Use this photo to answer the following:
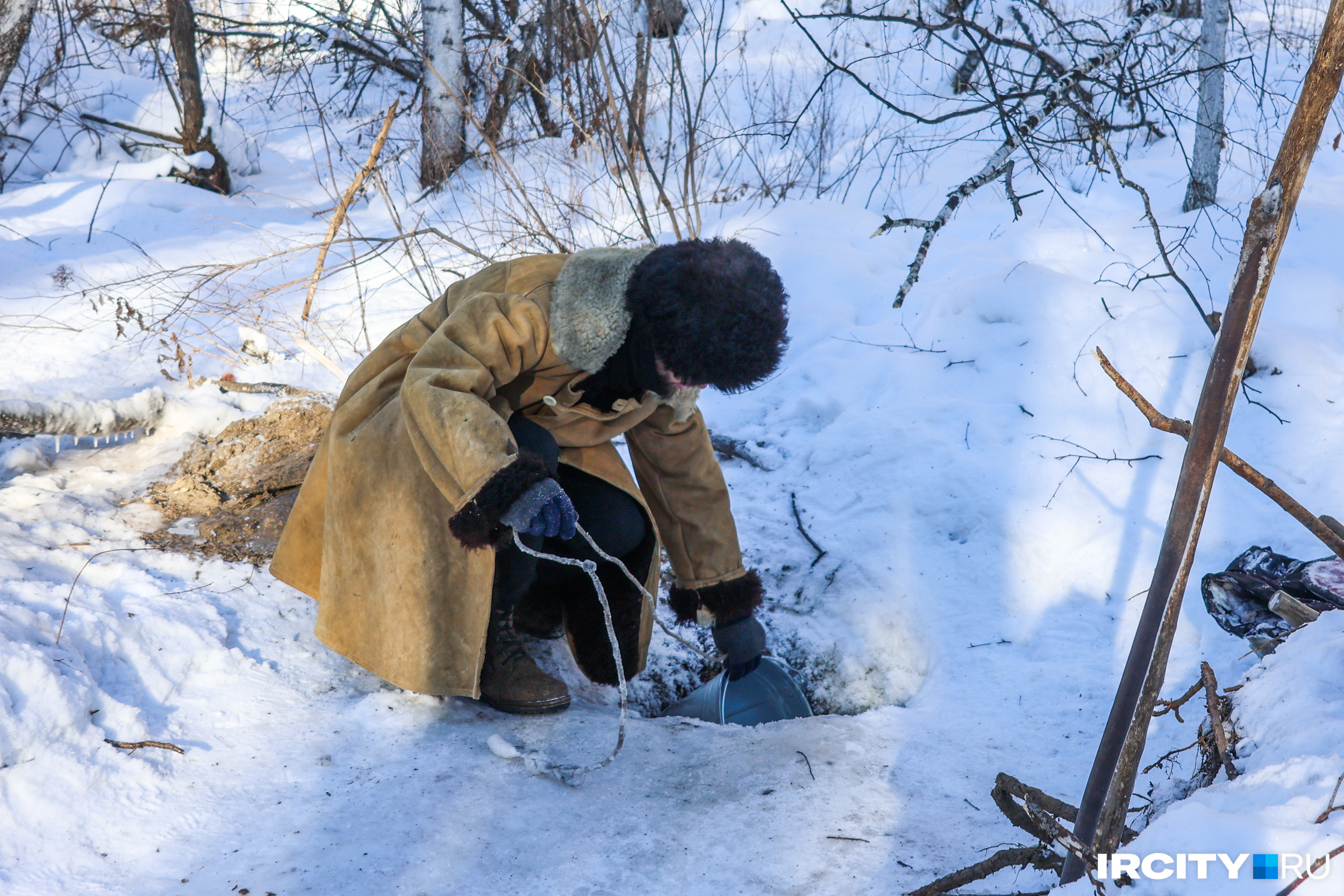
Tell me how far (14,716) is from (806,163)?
201 inches

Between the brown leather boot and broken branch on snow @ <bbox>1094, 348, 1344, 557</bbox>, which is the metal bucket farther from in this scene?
broken branch on snow @ <bbox>1094, 348, 1344, 557</bbox>

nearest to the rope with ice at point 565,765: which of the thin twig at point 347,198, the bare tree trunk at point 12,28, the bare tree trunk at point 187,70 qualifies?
the thin twig at point 347,198

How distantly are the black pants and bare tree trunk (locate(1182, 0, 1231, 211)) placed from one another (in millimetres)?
2794

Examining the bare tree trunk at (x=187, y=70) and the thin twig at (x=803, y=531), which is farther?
the bare tree trunk at (x=187, y=70)

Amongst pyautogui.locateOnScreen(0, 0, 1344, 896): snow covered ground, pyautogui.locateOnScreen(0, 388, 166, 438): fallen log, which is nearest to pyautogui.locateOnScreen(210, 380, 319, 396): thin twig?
pyautogui.locateOnScreen(0, 0, 1344, 896): snow covered ground

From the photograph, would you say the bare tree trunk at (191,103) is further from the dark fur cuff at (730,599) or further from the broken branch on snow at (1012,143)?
the dark fur cuff at (730,599)

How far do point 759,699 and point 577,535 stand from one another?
578mm

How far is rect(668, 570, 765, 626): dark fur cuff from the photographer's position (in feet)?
6.78

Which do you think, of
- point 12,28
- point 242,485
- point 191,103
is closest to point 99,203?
point 191,103

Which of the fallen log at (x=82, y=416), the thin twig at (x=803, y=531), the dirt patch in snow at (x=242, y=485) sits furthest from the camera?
the fallen log at (x=82, y=416)

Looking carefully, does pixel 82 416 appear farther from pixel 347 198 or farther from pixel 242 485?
pixel 347 198

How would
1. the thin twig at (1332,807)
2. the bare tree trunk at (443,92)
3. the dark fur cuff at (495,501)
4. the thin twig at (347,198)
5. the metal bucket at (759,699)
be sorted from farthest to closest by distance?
the bare tree trunk at (443,92)
the thin twig at (347,198)
the metal bucket at (759,699)
the dark fur cuff at (495,501)
the thin twig at (1332,807)

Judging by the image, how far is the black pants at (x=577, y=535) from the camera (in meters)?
1.91

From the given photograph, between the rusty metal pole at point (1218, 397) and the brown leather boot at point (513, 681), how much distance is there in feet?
4.34
